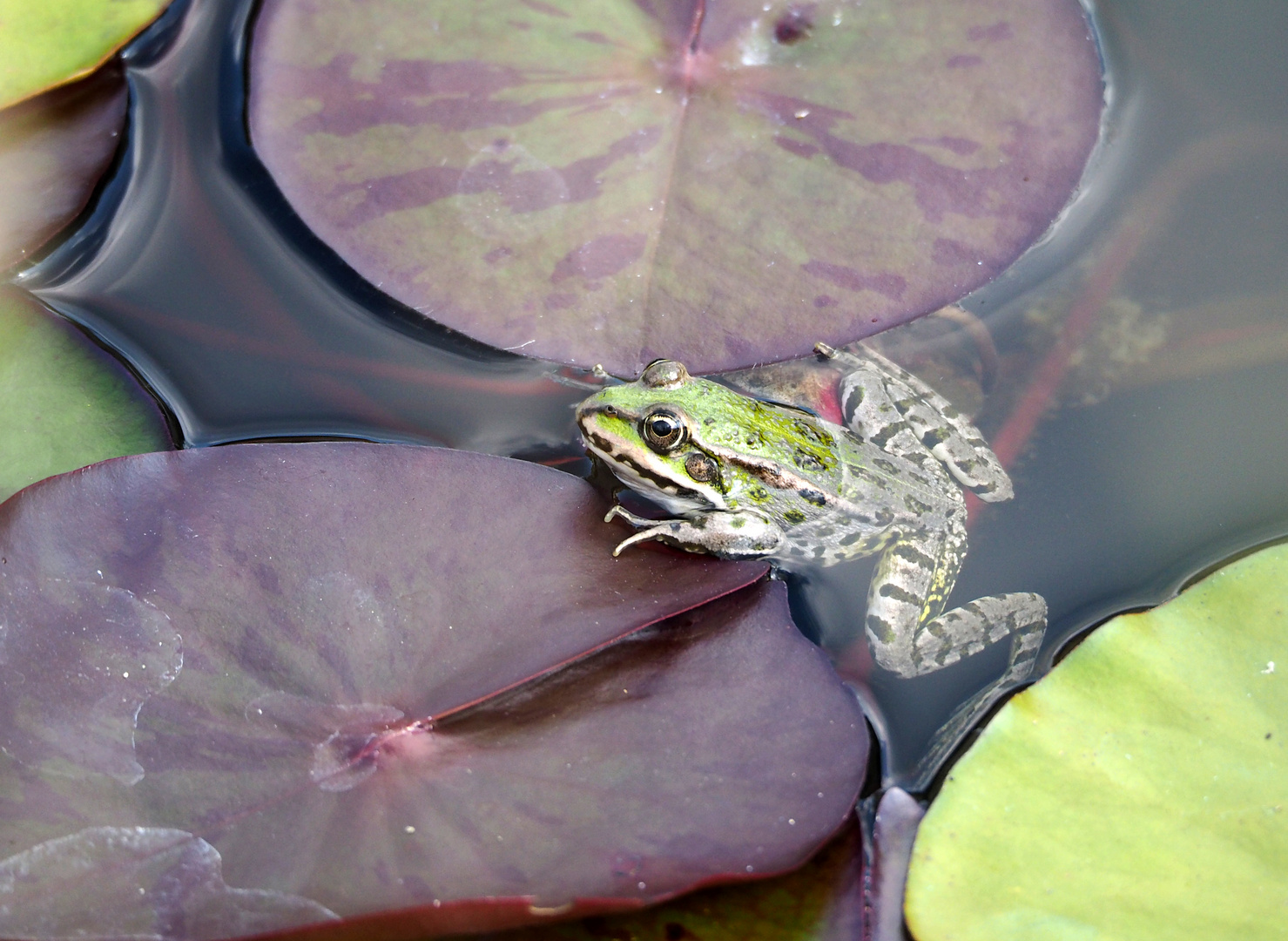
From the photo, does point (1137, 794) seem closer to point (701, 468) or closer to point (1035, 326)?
point (701, 468)

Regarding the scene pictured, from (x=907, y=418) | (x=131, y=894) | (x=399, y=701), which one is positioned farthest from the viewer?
(x=907, y=418)

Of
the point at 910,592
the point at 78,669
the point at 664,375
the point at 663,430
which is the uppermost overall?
the point at 664,375

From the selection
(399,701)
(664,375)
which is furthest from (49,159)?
(399,701)

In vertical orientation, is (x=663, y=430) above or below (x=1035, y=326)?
below

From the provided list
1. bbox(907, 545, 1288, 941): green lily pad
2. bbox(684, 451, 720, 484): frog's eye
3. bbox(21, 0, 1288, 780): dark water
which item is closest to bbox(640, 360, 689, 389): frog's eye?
bbox(684, 451, 720, 484): frog's eye

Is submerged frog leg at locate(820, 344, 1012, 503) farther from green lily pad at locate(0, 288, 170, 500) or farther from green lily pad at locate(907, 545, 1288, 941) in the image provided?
green lily pad at locate(0, 288, 170, 500)

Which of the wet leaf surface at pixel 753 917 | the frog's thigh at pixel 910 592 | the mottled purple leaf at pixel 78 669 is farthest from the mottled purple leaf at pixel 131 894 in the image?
the frog's thigh at pixel 910 592
